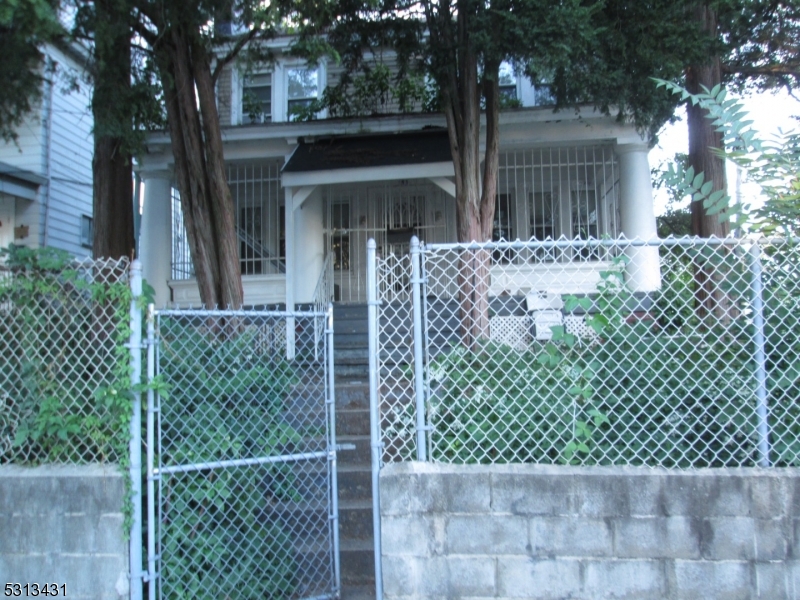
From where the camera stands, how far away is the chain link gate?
3.38 m

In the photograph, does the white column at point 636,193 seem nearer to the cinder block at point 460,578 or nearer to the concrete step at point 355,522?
the concrete step at point 355,522

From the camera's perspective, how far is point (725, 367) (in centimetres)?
326

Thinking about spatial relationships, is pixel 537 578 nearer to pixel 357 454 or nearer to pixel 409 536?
pixel 409 536

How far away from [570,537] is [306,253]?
7.89 meters

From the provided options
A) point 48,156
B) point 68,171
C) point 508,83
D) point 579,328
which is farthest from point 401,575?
point 68,171

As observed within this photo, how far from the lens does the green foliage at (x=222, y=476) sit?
3.44 m

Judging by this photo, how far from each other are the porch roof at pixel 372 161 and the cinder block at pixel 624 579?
6.90 m

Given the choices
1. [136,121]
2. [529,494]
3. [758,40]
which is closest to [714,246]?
[529,494]

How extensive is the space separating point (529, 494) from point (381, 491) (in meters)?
0.74

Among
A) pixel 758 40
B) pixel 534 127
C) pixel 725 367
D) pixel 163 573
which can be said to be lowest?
pixel 163 573

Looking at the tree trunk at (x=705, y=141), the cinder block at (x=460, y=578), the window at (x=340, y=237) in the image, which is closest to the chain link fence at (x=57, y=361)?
the cinder block at (x=460, y=578)

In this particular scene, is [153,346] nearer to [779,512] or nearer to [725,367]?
[725,367]

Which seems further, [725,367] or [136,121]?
[136,121]

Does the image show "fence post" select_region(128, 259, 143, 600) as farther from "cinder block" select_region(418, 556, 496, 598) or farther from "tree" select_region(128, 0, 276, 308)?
"tree" select_region(128, 0, 276, 308)
